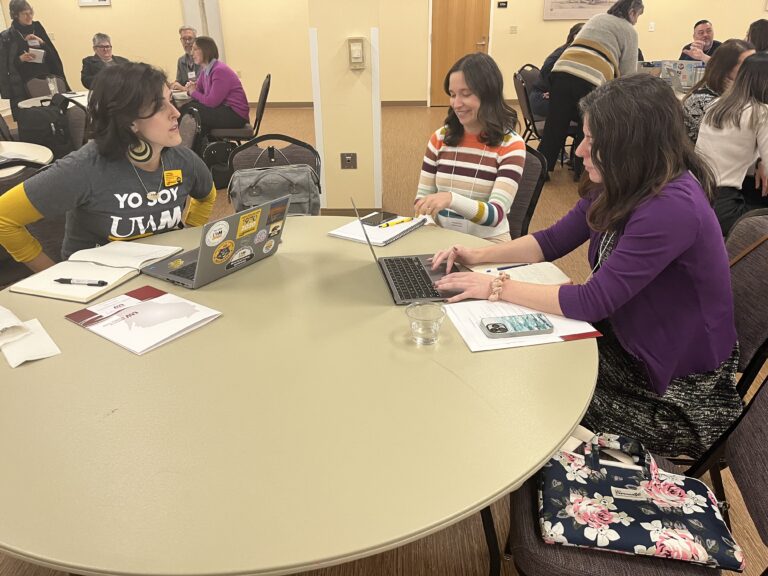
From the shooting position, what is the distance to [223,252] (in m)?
1.56

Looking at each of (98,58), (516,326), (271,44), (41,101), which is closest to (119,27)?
(271,44)

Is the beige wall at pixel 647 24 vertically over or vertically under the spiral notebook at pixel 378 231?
over

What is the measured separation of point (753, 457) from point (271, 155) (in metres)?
2.47

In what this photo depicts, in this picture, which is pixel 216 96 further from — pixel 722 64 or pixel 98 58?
pixel 722 64

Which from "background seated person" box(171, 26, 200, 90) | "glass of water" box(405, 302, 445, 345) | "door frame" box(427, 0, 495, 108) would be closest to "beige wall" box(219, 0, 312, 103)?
"door frame" box(427, 0, 495, 108)

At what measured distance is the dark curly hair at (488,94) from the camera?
7.27ft

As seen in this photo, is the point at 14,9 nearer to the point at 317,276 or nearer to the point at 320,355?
the point at 317,276

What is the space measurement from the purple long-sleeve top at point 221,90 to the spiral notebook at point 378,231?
3536 millimetres

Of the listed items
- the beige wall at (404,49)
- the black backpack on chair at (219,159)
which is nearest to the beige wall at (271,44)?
the beige wall at (404,49)

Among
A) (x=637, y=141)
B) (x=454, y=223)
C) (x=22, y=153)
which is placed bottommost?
(x=454, y=223)

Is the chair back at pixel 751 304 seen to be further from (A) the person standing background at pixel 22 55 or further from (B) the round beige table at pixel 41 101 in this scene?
(A) the person standing background at pixel 22 55

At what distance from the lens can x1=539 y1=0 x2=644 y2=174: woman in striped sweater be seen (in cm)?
441

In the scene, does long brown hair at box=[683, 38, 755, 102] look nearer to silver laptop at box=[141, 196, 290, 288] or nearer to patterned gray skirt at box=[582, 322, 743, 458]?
patterned gray skirt at box=[582, 322, 743, 458]

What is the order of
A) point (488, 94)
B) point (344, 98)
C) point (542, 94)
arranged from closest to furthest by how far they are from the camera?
point (488, 94) < point (344, 98) < point (542, 94)
